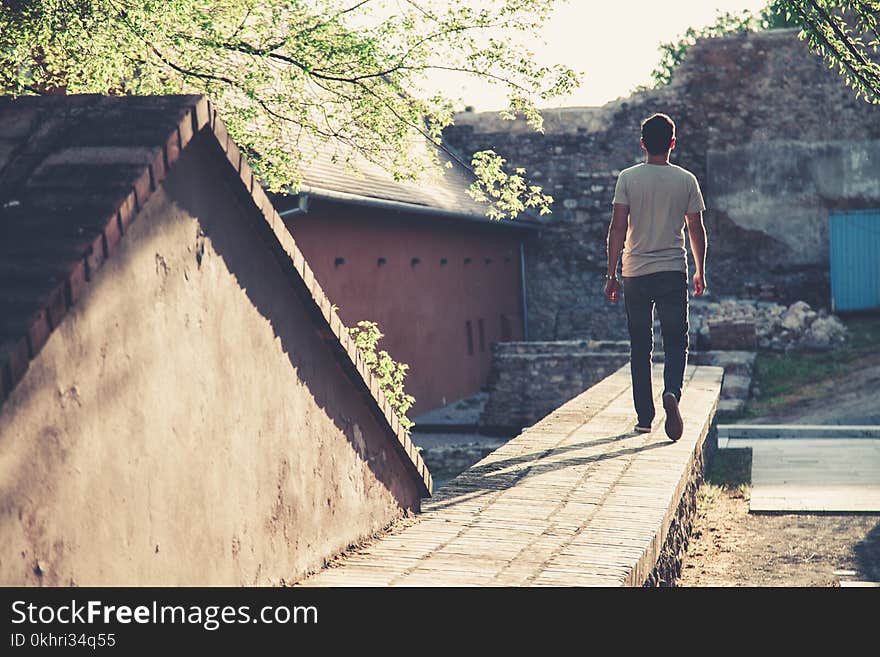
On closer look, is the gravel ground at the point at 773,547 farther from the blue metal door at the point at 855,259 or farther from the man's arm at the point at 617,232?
the blue metal door at the point at 855,259

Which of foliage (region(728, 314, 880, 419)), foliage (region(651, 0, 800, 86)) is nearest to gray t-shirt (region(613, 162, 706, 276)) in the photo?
foliage (region(728, 314, 880, 419))

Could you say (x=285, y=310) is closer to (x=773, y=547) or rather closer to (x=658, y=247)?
(x=658, y=247)

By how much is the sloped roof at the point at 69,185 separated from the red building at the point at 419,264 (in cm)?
811

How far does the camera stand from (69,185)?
238 centimetres

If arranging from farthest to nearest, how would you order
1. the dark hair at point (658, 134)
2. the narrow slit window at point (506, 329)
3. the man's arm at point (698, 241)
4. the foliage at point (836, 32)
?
the narrow slit window at point (506, 329), the foliage at point (836, 32), the man's arm at point (698, 241), the dark hair at point (658, 134)

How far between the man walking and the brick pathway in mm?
513

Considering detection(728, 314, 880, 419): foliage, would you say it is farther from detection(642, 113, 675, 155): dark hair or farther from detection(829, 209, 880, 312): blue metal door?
detection(642, 113, 675, 155): dark hair

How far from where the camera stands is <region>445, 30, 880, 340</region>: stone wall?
22.0 meters

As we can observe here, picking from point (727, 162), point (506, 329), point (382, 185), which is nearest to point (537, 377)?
point (382, 185)

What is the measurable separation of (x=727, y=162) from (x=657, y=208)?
17796 millimetres

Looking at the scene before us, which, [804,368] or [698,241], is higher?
[698,241]

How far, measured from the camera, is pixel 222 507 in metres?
2.80

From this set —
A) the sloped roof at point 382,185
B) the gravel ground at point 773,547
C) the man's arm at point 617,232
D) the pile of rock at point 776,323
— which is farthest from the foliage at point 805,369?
the man's arm at point 617,232

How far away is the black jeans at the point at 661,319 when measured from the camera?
582 cm
